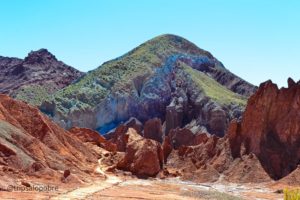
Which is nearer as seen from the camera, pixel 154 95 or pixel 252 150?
pixel 252 150

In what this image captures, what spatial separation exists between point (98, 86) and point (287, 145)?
9392 centimetres

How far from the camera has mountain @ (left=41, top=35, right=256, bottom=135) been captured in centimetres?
14388

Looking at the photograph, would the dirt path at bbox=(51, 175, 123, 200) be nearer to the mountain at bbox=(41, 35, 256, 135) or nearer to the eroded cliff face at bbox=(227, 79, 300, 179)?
the eroded cliff face at bbox=(227, 79, 300, 179)

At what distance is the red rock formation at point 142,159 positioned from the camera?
80.2 metres

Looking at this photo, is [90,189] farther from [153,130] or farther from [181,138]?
[153,130]

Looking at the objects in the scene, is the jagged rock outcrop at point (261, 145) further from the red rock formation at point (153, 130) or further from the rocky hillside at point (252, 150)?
the red rock formation at point (153, 130)

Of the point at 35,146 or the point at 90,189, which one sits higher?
the point at 35,146

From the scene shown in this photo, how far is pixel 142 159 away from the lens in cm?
8038

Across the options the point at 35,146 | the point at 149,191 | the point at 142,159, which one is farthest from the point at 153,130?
the point at 149,191

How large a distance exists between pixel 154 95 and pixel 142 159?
75.0m

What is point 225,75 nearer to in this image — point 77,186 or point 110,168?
point 110,168

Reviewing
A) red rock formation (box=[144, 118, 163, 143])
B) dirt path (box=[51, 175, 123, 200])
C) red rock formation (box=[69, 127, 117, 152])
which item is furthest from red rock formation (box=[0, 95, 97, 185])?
red rock formation (box=[144, 118, 163, 143])

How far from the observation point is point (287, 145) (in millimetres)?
77438

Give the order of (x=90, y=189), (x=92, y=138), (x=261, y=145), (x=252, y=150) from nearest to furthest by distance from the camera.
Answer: (x=90, y=189) → (x=261, y=145) → (x=252, y=150) → (x=92, y=138)
